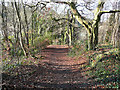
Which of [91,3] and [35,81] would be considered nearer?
[35,81]

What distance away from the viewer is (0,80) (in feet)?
18.6

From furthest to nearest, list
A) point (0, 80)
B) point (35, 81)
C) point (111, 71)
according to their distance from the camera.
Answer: point (111, 71)
point (35, 81)
point (0, 80)

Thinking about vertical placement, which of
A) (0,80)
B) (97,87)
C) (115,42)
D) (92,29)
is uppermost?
Answer: (92,29)

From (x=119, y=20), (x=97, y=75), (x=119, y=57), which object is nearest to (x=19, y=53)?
(x=97, y=75)

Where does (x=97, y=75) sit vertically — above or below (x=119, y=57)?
below

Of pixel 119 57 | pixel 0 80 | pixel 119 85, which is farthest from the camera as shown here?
pixel 119 57

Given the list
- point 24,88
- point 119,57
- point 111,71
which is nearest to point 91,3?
point 119,57

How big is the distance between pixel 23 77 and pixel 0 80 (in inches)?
48.4

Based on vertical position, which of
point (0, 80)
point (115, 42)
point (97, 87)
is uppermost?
point (115, 42)

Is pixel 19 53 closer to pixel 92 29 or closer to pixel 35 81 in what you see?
pixel 35 81

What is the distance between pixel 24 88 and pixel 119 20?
9.77 meters

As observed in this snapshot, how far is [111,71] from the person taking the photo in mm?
6762

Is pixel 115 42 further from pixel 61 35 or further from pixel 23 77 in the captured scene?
pixel 61 35

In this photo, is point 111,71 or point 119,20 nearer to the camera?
point 111,71
